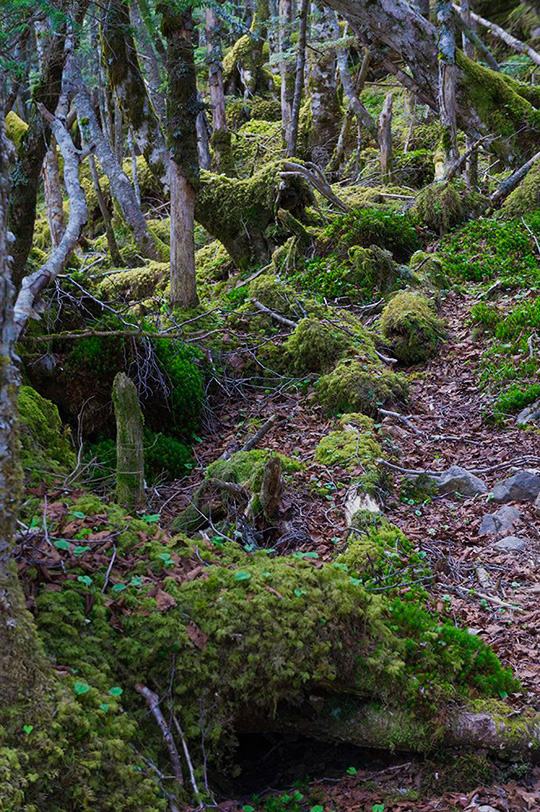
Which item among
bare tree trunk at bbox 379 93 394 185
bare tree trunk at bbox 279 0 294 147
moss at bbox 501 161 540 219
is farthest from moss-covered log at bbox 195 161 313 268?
→ bare tree trunk at bbox 279 0 294 147

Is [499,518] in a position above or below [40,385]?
below

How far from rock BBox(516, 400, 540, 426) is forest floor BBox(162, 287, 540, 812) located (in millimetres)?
93

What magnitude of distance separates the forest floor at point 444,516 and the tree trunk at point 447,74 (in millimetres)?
3745

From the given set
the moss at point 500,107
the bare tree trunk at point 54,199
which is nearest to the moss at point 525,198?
the moss at point 500,107

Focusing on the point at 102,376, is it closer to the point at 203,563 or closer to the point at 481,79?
the point at 203,563

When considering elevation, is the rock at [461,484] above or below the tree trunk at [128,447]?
below

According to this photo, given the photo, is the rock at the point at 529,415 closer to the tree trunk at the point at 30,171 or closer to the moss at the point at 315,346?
the moss at the point at 315,346

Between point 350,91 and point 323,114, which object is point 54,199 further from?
point 323,114

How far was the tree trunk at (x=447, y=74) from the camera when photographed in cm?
1056

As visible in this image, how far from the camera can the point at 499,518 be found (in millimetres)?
5035

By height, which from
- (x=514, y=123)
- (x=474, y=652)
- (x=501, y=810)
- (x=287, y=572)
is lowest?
(x=501, y=810)

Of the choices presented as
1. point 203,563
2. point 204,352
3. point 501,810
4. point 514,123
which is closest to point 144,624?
point 203,563

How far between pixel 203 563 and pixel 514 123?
10.6 meters

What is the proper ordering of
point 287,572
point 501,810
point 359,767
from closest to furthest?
point 501,810 < point 359,767 < point 287,572
